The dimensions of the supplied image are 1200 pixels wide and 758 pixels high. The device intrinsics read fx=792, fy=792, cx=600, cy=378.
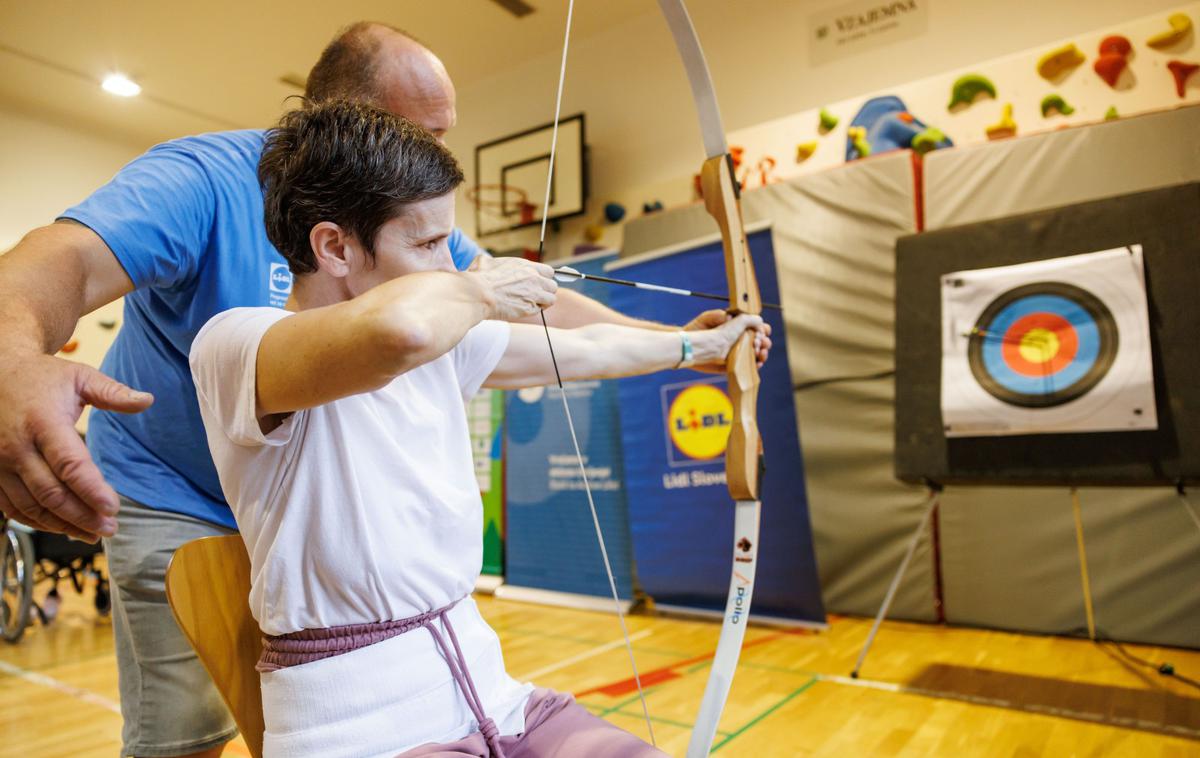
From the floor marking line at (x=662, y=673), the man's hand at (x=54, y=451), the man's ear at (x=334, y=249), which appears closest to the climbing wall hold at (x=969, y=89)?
the floor marking line at (x=662, y=673)

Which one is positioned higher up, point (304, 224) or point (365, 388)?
point (304, 224)

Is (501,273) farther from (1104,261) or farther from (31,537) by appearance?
(31,537)

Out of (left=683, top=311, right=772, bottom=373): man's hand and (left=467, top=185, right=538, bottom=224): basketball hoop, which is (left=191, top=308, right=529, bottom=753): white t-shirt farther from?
(left=467, top=185, right=538, bottom=224): basketball hoop

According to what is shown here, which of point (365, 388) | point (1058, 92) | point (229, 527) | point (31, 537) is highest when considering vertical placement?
point (1058, 92)

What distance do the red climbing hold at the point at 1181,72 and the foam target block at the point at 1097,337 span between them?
1.03 meters

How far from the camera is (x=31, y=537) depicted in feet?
11.2

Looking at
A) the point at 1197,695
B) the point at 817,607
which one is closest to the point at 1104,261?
the point at 1197,695

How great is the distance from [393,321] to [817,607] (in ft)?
8.37

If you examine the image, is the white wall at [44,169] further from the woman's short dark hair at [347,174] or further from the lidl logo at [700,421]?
the woman's short dark hair at [347,174]

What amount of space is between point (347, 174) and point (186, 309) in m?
0.38

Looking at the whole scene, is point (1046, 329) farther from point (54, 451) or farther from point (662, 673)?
point (54, 451)

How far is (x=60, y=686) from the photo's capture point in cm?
254

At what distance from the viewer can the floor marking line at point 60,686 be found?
2348mm

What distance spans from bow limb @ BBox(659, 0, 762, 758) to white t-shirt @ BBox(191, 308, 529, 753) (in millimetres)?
452
